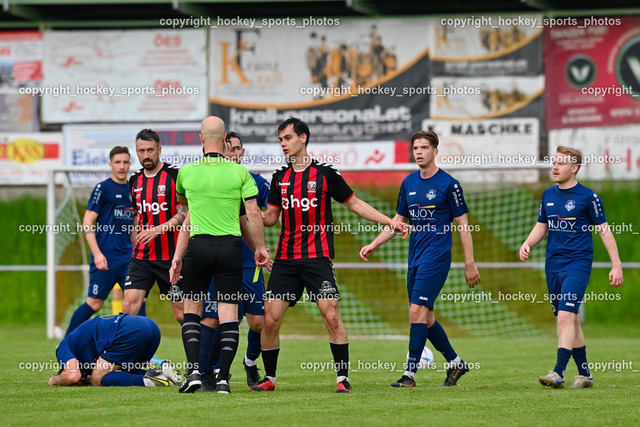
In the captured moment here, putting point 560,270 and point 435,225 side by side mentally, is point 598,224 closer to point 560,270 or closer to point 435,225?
point 560,270

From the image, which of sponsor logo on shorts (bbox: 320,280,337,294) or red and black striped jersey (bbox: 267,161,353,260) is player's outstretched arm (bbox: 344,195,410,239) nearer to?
red and black striped jersey (bbox: 267,161,353,260)

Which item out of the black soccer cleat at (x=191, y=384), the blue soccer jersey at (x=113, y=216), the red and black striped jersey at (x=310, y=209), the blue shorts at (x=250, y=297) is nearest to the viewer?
the black soccer cleat at (x=191, y=384)

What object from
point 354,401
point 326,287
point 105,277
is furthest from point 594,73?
point 354,401

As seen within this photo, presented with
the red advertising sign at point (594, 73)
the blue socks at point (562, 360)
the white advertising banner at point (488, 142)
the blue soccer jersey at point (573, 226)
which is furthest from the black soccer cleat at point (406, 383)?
the red advertising sign at point (594, 73)

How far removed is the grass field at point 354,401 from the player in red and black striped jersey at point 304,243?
0.47 meters

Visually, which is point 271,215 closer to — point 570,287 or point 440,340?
point 440,340

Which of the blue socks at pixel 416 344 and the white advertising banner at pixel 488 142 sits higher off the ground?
the white advertising banner at pixel 488 142

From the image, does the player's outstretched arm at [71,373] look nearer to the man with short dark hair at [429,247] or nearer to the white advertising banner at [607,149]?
the man with short dark hair at [429,247]

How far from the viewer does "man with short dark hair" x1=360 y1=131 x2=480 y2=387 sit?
8453 mm

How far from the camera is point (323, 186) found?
26.2 feet

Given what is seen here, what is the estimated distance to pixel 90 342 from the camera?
8508 mm

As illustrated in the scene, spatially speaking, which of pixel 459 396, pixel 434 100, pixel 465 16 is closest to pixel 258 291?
pixel 459 396

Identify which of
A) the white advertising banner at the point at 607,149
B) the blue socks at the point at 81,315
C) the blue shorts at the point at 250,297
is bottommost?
the blue socks at the point at 81,315

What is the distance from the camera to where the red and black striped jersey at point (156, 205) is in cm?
916
